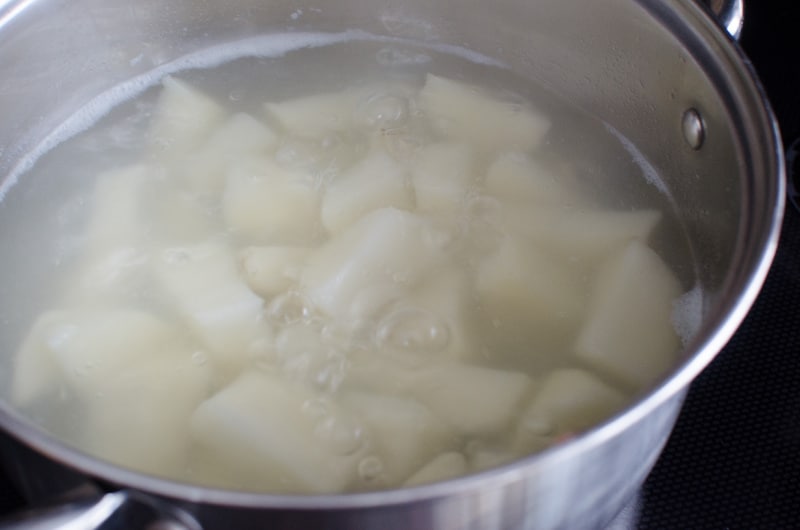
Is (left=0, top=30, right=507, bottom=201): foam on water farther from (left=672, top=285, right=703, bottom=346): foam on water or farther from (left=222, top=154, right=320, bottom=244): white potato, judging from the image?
(left=672, top=285, right=703, bottom=346): foam on water

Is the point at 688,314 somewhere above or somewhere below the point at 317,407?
below

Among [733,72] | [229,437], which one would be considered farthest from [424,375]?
[733,72]

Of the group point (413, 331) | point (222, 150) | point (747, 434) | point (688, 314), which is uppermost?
point (222, 150)

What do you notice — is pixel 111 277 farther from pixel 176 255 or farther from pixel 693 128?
pixel 693 128

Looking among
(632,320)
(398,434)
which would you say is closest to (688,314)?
(632,320)

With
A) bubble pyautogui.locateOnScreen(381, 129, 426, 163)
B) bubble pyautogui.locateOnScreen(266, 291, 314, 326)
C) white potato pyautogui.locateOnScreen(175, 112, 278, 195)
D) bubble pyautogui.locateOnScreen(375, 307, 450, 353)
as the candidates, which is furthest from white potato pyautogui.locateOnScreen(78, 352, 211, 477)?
bubble pyautogui.locateOnScreen(381, 129, 426, 163)

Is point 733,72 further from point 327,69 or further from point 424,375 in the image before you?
point 327,69
